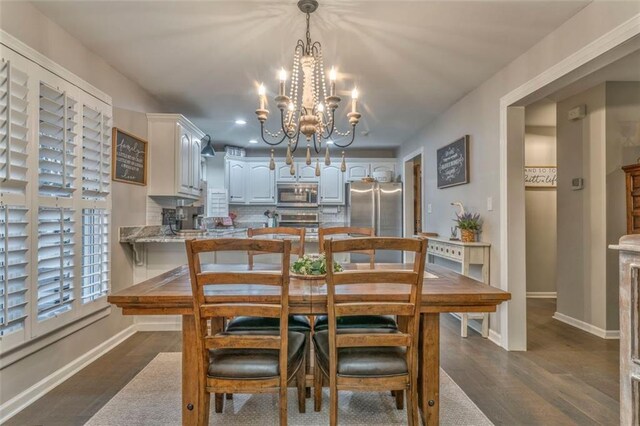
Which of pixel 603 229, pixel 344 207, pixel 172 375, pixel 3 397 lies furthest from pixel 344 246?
pixel 344 207

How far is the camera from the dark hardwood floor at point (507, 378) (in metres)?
1.95

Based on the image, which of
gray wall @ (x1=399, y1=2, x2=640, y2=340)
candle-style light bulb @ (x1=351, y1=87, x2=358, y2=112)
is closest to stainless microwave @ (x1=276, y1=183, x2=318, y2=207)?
gray wall @ (x1=399, y1=2, x2=640, y2=340)

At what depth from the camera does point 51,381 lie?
2244 millimetres

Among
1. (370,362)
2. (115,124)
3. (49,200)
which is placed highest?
(115,124)

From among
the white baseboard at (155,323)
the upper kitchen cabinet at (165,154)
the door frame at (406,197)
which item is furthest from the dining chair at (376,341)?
the door frame at (406,197)

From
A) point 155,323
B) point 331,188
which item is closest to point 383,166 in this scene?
point 331,188

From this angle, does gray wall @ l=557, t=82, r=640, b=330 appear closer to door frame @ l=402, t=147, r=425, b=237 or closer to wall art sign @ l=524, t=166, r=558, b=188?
wall art sign @ l=524, t=166, r=558, b=188

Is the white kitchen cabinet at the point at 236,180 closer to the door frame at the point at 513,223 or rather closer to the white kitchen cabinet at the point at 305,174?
the white kitchen cabinet at the point at 305,174

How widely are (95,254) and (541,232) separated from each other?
5384 millimetres

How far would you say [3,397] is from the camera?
1.91 meters

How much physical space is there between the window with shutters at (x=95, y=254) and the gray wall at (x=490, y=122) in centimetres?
347

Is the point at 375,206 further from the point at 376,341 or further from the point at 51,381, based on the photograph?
the point at 51,381

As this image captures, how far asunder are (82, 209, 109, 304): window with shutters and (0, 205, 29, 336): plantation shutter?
0.57 metres

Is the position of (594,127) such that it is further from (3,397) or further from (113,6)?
(3,397)
